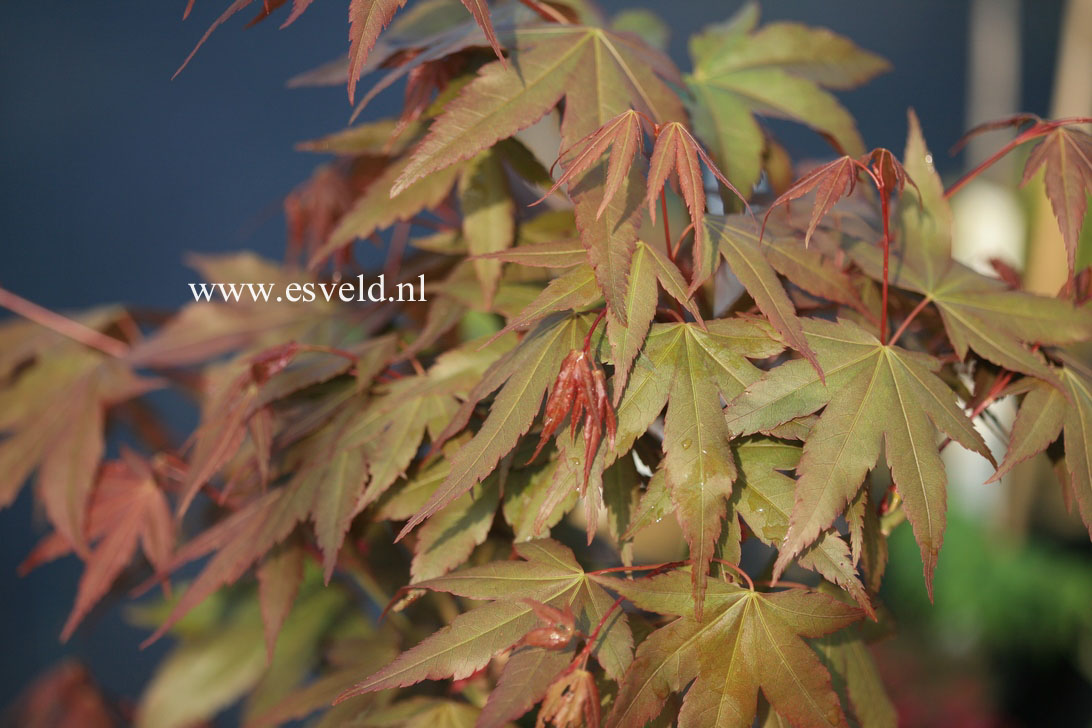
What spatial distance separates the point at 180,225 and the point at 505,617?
1.66 m

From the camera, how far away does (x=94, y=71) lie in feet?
5.35

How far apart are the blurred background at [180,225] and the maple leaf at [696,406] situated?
1323mm

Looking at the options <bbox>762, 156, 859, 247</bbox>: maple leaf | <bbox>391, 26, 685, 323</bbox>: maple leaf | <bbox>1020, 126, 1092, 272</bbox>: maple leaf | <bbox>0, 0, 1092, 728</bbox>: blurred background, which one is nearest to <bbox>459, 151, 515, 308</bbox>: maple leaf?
<bbox>391, 26, 685, 323</bbox>: maple leaf

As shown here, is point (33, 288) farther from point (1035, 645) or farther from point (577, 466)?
point (1035, 645)

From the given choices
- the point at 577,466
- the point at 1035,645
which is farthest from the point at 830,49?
the point at 1035,645

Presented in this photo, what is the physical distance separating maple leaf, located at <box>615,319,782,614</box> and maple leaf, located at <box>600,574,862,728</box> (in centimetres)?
3

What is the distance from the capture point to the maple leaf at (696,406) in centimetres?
36

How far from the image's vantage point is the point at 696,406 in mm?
377

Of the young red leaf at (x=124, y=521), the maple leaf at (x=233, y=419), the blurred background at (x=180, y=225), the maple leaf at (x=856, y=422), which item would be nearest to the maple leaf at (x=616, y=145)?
the maple leaf at (x=856, y=422)

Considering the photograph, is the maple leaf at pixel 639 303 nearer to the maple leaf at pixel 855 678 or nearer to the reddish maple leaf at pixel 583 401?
the reddish maple leaf at pixel 583 401

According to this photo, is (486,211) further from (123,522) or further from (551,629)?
(123,522)

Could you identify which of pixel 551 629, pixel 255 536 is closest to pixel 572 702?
pixel 551 629

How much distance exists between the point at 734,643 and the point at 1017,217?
2.58m

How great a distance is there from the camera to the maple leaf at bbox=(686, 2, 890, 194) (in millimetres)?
571
